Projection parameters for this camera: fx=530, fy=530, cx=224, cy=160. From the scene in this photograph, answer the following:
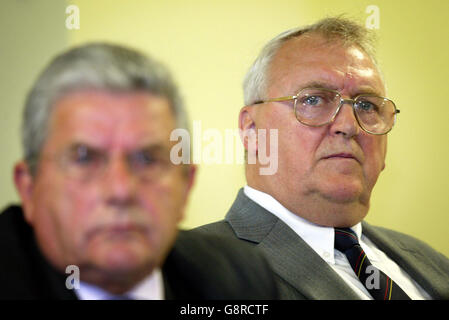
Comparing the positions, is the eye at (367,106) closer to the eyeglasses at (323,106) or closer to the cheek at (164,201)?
the eyeglasses at (323,106)

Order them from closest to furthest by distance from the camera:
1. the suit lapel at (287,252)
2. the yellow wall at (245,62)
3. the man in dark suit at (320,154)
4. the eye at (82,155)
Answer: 1. the eye at (82,155)
2. the yellow wall at (245,62)
3. the suit lapel at (287,252)
4. the man in dark suit at (320,154)

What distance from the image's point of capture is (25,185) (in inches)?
22.9

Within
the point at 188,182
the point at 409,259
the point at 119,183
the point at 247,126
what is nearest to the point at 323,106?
the point at 247,126

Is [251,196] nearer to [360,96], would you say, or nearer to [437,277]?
[360,96]

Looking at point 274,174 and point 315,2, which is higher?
point 315,2

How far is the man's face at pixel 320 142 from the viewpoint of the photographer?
3.34 ft

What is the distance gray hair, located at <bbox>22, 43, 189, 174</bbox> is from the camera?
549 millimetres

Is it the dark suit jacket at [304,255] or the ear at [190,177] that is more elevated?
the ear at [190,177]

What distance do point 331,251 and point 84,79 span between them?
0.64 m

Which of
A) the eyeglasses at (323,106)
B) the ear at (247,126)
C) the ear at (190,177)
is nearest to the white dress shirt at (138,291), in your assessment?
the ear at (190,177)

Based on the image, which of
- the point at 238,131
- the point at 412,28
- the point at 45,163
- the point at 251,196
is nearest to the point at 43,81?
the point at 45,163

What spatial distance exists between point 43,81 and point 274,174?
588 mm

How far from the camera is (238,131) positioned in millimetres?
965

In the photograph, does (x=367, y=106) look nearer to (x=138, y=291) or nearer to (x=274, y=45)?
(x=274, y=45)
